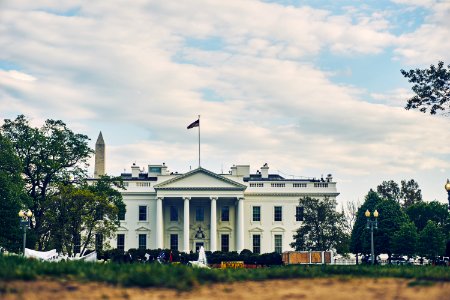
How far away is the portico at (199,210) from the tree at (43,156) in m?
22.2

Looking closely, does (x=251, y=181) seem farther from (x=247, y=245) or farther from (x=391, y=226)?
(x=391, y=226)

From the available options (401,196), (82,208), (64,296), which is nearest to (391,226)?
(82,208)

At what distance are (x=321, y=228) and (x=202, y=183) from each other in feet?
61.0

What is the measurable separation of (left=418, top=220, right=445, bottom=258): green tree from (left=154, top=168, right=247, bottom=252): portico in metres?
24.3

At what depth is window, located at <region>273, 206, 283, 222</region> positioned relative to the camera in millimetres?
94000

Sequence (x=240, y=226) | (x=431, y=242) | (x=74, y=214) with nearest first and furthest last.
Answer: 1. (x=74, y=214)
2. (x=431, y=242)
3. (x=240, y=226)

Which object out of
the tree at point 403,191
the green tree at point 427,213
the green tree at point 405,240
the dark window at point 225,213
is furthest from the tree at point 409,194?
the green tree at point 405,240

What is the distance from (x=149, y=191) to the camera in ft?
306

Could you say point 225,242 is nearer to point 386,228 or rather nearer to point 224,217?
point 224,217

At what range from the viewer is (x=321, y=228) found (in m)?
76.9

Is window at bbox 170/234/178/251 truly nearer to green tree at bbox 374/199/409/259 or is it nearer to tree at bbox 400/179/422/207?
green tree at bbox 374/199/409/259

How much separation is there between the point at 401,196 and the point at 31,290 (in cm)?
10733

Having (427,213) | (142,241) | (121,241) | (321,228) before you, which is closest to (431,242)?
(321,228)

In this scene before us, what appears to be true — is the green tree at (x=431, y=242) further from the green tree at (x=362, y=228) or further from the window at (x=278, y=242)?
the window at (x=278, y=242)
